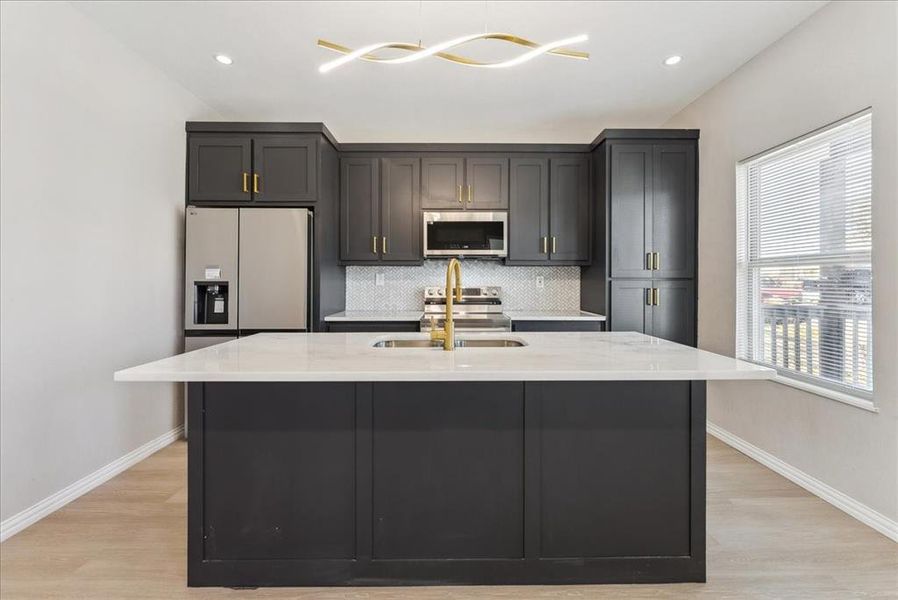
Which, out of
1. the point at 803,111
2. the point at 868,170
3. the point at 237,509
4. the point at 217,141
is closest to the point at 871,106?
the point at 868,170

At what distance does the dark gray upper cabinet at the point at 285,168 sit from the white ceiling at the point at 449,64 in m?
0.40

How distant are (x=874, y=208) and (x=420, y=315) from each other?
3.04 metres

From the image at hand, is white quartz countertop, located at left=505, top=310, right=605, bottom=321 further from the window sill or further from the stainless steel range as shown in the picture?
the window sill

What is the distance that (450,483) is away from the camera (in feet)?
6.09

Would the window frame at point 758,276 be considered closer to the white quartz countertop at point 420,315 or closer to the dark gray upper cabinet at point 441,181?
the white quartz countertop at point 420,315

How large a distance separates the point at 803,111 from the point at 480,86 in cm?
206

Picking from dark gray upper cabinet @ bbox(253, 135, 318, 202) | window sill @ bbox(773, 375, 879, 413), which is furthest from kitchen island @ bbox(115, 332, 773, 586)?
dark gray upper cabinet @ bbox(253, 135, 318, 202)

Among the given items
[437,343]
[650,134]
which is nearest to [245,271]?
[437,343]

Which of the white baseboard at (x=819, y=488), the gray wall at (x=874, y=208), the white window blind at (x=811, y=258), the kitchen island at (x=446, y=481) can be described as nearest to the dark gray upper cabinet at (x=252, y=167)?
the kitchen island at (x=446, y=481)

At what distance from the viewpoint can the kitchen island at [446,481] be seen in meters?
1.84

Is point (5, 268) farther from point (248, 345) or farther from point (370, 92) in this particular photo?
point (370, 92)

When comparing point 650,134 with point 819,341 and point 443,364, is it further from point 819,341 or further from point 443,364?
point 443,364

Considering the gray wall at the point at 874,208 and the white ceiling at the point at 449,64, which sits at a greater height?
the white ceiling at the point at 449,64

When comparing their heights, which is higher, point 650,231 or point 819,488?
point 650,231
